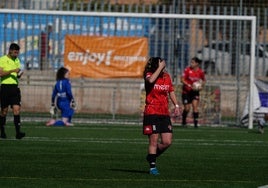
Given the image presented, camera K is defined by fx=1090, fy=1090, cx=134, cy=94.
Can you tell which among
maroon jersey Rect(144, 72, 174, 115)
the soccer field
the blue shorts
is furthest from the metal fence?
maroon jersey Rect(144, 72, 174, 115)

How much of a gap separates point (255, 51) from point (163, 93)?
18.0 meters

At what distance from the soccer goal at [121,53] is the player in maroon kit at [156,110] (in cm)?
1644

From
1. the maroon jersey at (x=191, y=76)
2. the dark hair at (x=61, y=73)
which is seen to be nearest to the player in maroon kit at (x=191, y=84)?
the maroon jersey at (x=191, y=76)

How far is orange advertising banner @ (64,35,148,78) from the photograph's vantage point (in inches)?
1371

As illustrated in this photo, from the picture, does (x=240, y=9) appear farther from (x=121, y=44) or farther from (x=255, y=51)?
(x=121, y=44)

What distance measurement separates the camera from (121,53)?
34.9m

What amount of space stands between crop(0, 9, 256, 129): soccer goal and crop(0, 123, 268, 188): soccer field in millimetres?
5176

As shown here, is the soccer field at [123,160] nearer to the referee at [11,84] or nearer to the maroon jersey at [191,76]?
the referee at [11,84]

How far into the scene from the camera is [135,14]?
32781 mm

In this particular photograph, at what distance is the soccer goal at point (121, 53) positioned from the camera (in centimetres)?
3469

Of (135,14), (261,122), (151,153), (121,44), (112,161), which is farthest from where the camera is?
(121,44)

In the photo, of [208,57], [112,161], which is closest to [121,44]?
[208,57]

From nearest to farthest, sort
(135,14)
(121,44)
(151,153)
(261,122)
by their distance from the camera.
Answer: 1. (151,153)
2. (261,122)
3. (135,14)
4. (121,44)

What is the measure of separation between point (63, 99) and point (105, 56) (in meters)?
3.06
